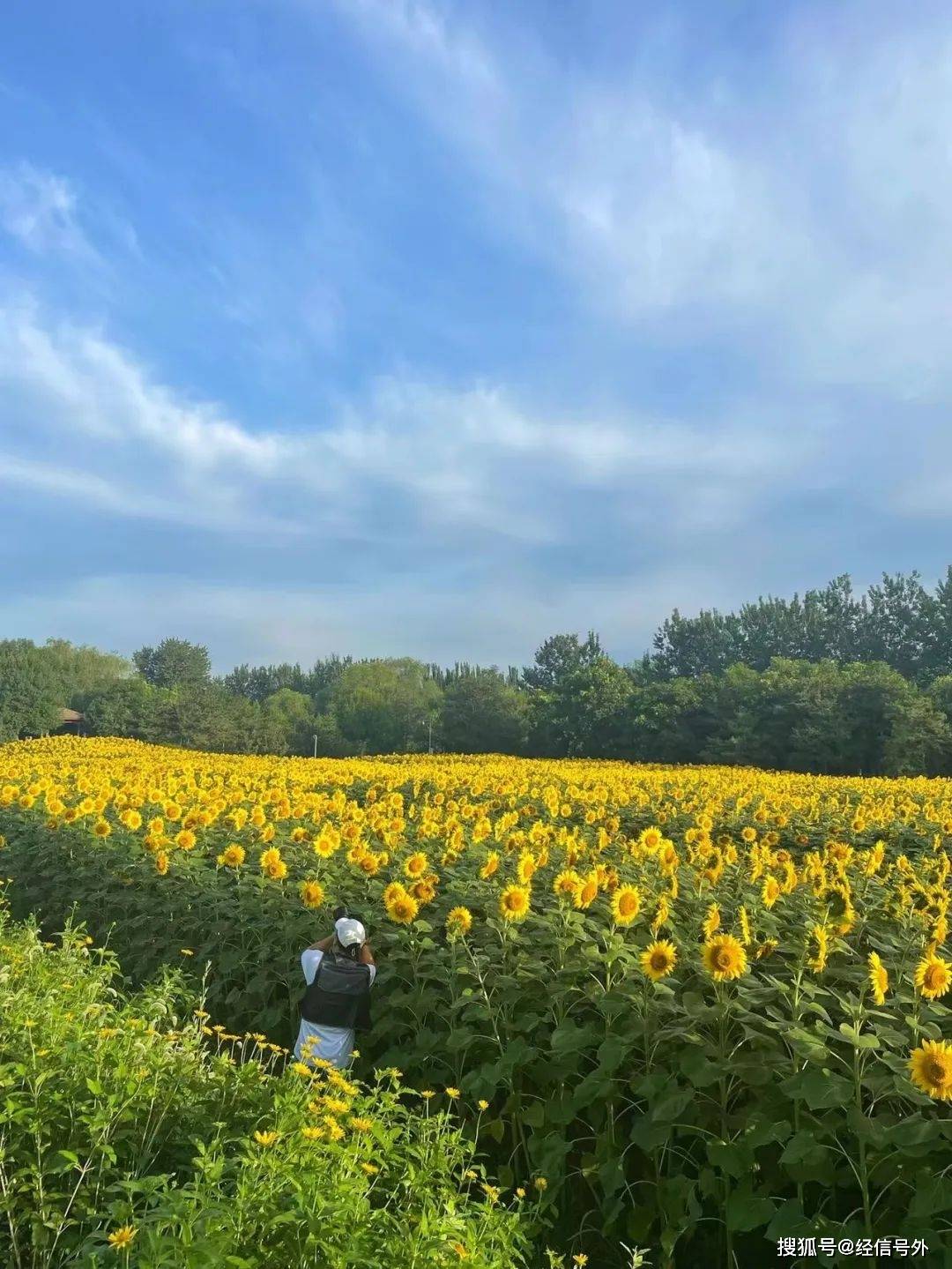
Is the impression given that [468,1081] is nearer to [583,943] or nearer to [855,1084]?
[583,943]

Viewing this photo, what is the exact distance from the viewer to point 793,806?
Answer: 919 centimetres

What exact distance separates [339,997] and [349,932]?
277 mm

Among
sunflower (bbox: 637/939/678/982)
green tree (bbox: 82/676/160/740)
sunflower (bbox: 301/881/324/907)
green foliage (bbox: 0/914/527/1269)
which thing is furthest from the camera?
green tree (bbox: 82/676/160/740)

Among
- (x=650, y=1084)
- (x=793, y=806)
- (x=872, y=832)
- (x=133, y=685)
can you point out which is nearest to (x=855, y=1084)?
(x=650, y=1084)

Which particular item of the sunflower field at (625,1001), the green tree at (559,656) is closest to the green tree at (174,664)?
the green tree at (559,656)

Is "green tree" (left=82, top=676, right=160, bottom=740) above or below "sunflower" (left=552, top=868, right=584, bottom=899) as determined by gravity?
above

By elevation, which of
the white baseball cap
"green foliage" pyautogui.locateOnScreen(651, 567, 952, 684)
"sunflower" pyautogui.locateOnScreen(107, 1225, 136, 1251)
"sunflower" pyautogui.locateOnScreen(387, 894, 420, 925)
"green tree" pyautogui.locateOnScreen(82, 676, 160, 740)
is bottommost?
"sunflower" pyautogui.locateOnScreen(107, 1225, 136, 1251)

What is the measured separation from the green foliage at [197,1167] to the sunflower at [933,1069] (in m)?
1.22

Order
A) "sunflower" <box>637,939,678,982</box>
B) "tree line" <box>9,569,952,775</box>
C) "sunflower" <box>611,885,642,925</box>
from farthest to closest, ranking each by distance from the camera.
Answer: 1. "tree line" <box>9,569,952,775</box>
2. "sunflower" <box>611,885,642,925</box>
3. "sunflower" <box>637,939,678,982</box>

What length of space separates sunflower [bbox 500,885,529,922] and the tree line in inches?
1114

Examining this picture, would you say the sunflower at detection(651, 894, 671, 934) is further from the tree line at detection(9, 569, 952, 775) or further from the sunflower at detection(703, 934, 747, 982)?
the tree line at detection(9, 569, 952, 775)

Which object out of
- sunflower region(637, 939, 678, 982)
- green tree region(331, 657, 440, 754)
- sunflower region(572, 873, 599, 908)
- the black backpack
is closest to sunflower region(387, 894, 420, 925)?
the black backpack

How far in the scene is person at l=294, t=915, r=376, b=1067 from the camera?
13.6 ft

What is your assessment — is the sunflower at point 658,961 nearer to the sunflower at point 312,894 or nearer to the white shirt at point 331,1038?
the white shirt at point 331,1038
